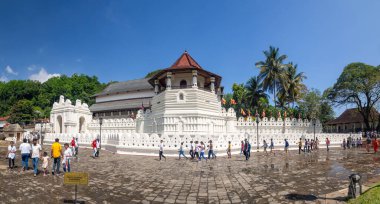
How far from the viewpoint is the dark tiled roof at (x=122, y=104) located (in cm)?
4305

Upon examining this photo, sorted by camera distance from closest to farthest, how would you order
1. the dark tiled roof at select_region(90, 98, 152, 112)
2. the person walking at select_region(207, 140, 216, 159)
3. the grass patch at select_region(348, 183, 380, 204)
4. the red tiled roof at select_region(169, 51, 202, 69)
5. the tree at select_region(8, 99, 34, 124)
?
1. the grass patch at select_region(348, 183, 380, 204)
2. the person walking at select_region(207, 140, 216, 159)
3. the red tiled roof at select_region(169, 51, 202, 69)
4. the dark tiled roof at select_region(90, 98, 152, 112)
5. the tree at select_region(8, 99, 34, 124)

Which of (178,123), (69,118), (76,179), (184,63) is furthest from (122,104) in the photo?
(76,179)

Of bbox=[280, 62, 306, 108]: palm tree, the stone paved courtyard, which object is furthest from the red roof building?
the stone paved courtyard

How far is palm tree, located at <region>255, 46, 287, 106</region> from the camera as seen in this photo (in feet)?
131

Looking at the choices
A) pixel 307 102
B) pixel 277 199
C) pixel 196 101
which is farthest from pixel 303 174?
pixel 307 102

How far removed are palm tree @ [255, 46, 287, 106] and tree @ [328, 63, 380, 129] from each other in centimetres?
911

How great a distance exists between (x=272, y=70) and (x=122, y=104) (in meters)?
27.9

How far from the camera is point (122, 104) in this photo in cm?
4578

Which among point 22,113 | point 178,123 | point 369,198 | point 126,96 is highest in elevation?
point 126,96

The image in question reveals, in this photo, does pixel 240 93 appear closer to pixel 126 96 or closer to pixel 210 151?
pixel 126 96

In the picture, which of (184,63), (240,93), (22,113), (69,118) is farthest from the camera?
(22,113)

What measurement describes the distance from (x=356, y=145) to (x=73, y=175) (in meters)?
35.7

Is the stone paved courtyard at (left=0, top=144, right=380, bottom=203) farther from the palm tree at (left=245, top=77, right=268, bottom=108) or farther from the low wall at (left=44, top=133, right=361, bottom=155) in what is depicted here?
the palm tree at (left=245, top=77, right=268, bottom=108)

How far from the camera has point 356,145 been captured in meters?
31.5
